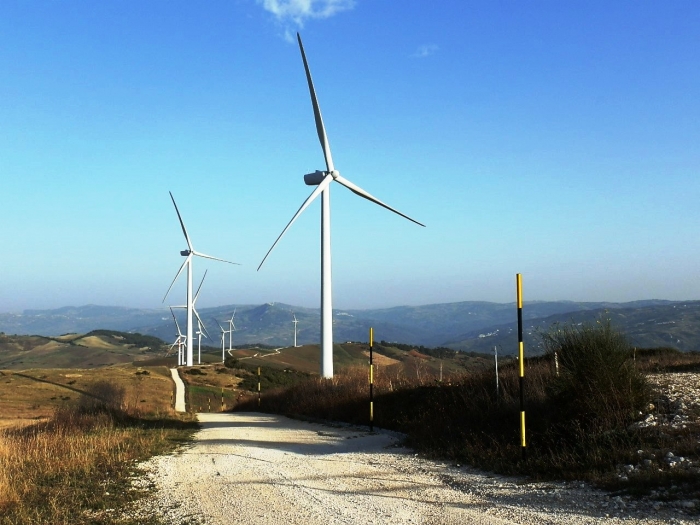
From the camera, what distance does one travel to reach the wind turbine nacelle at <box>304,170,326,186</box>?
103ft

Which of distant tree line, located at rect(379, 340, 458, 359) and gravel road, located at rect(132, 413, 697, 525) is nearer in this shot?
gravel road, located at rect(132, 413, 697, 525)

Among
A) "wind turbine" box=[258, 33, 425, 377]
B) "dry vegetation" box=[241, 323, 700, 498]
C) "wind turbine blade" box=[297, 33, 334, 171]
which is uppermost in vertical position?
"wind turbine blade" box=[297, 33, 334, 171]

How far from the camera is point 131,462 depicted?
12.0m

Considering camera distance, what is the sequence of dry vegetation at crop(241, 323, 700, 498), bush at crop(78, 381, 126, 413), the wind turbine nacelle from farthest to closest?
1. bush at crop(78, 381, 126, 413)
2. the wind turbine nacelle
3. dry vegetation at crop(241, 323, 700, 498)

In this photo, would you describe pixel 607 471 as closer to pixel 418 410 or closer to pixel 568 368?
pixel 568 368

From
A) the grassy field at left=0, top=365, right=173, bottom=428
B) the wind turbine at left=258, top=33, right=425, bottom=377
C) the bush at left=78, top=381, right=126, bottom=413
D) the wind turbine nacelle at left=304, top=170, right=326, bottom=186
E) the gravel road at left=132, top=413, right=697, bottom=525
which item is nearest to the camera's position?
the gravel road at left=132, top=413, right=697, bottom=525

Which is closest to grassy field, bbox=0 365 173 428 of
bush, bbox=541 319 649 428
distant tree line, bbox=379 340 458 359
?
bush, bbox=541 319 649 428

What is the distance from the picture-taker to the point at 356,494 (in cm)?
873

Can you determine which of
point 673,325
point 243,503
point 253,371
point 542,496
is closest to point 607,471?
point 542,496

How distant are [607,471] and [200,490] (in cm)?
592

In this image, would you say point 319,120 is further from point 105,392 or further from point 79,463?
point 105,392

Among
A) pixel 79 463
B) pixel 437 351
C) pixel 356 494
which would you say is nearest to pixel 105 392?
pixel 79 463

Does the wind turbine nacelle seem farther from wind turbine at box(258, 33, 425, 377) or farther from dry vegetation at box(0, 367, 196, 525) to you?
dry vegetation at box(0, 367, 196, 525)

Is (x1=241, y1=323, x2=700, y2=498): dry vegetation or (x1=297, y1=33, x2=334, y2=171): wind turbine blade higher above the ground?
(x1=297, y1=33, x2=334, y2=171): wind turbine blade
